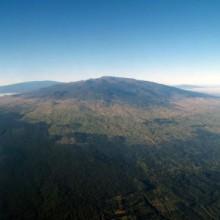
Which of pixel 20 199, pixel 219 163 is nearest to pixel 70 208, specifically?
pixel 20 199

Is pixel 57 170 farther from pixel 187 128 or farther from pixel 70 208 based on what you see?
pixel 187 128

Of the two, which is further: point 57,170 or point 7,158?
point 7,158

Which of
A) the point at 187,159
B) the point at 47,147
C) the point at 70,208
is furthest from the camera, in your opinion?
the point at 47,147

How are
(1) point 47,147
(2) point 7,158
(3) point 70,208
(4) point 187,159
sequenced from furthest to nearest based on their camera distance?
1. (1) point 47,147
2. (4) point 187,159
3. (2) point 7,158
4. (3) point 70,208

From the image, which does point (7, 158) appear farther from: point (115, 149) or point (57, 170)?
point (115, 149)

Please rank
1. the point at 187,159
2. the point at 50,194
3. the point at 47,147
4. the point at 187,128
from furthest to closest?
the point at 187,128 < the point at 47,147 < the point at 187,159 < the point at 50,194

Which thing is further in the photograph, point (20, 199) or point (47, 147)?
point (47, 147)

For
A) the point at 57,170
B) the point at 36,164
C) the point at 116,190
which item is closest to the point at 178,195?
the point at 116,190

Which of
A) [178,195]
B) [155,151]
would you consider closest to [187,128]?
[155,151]

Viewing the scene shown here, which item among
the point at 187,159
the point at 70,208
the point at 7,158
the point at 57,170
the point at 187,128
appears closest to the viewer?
the point at 70,208
